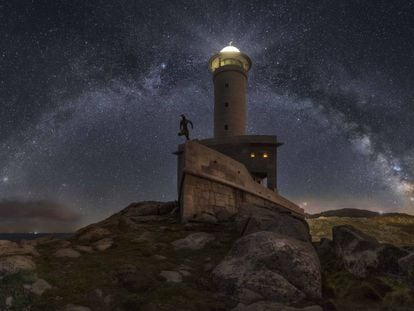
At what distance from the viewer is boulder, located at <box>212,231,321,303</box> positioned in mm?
6242

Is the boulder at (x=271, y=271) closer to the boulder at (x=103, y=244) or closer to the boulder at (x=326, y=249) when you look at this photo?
the boulder at (x=326, y=249)

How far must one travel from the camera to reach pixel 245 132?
34.7 meters

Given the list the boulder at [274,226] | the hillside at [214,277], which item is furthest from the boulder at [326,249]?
the boulder at [274,226]

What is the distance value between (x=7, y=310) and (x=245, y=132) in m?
31.2

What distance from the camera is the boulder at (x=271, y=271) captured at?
624 cm

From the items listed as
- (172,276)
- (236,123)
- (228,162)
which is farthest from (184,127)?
(236,123)

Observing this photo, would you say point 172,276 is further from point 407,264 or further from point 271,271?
point 407,264

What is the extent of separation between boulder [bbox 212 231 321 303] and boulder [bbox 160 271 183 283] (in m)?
0.82

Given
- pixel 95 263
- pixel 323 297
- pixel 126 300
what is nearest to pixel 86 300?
pixel 126 300

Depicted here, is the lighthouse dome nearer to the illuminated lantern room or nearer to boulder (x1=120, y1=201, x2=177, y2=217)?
the illuminated lantern room

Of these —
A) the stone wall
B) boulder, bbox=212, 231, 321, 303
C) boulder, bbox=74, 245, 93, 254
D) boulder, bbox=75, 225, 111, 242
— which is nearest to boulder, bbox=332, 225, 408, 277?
boulder, bbox=212, 231, 321, 303

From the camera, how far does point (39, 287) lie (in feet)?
18.7

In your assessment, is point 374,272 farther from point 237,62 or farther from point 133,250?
point 237,62

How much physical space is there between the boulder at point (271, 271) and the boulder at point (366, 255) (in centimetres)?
127
